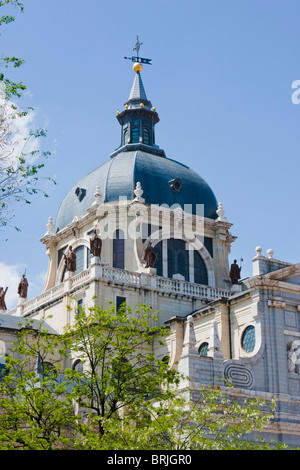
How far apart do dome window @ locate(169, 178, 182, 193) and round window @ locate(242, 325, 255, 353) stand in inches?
836

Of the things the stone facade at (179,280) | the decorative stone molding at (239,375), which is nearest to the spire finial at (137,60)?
the stone facade at (179,280)

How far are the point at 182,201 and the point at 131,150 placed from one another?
26.6 feet

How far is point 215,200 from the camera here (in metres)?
75.9

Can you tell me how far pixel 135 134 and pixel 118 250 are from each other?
53.7 ft

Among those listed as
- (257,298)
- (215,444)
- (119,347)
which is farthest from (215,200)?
(215,444)

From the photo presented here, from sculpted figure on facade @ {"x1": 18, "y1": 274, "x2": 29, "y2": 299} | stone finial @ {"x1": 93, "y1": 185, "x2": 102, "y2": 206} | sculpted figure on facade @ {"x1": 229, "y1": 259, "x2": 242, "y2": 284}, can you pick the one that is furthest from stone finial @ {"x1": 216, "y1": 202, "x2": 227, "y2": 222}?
sculpted figure on facade @ {"x1": 18, "y1": 274, "x2": 29, "y2": 299}

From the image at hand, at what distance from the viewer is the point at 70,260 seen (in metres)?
66.6

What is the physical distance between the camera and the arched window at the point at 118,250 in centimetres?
6794

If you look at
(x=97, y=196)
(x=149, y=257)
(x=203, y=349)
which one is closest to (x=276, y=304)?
(x=203, y=349)

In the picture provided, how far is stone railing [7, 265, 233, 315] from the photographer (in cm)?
6203

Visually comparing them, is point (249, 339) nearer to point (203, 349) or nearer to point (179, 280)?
point (203, 349)

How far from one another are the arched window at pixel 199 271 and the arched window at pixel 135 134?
1448 centimetres

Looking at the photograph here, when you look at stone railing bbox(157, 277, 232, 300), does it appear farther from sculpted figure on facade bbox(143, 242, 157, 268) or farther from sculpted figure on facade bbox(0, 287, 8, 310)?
sculpted figure on facade bbox(0, 287, 8, 310)
